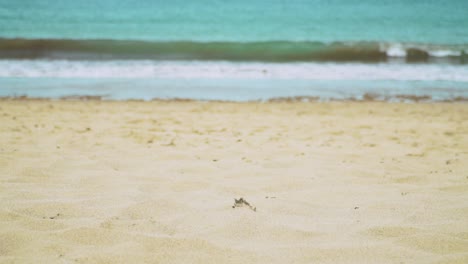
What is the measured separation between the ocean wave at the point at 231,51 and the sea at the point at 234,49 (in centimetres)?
4

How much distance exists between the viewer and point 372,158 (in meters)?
4.57

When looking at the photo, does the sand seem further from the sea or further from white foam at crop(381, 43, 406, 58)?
white foam at crop(381, 43, 406, 58)

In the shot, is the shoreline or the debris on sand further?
the shoreline

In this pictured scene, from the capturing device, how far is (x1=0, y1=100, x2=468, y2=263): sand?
2408mm

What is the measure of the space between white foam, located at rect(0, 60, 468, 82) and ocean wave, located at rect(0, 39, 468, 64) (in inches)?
52.1

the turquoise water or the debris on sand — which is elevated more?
the turquoise water

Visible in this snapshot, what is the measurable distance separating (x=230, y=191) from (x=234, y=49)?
47.4 ft

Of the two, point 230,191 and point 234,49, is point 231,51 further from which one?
point 230,191

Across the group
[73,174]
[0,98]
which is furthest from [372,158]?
[0,98]

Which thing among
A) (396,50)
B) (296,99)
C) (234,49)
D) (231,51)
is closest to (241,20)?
(234,49)

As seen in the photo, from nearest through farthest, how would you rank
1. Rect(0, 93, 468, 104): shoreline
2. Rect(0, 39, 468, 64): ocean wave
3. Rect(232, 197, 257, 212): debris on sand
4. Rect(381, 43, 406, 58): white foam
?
1. Rect(232, 197, 257, 212): debris on sand
2. Rect(0, 93, 468, 104): shoreline
3. Rect(0, 39, 468, 64): ocean wave
4. Rect(381, 43, 406, 58): white foam

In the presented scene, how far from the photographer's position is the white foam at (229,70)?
12.2 meters

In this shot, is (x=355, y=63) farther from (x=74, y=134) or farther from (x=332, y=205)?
(x=332, y=205)

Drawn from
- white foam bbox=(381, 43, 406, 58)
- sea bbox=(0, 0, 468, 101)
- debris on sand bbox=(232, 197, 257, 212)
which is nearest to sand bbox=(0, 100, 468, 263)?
debris on sand bbox=(232, 197, 257, 212)
